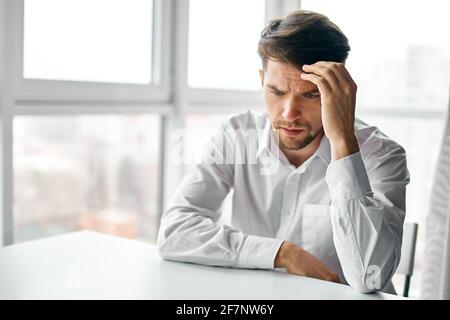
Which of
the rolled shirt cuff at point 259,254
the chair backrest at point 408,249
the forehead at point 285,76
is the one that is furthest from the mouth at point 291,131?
the chair backrest at point 408,249

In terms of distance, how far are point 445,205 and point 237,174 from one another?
0.67 metres

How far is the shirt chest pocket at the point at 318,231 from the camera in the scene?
45.1 inches

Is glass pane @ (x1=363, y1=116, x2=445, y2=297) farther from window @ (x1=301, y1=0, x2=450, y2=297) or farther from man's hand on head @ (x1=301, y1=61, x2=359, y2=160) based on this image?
man's hand on head @ (x1=301, y1=61, x2=359, y2=160)

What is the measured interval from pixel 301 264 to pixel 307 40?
1.33 ft

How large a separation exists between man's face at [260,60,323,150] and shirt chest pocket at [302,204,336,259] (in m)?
0.17

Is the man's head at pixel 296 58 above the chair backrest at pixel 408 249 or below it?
above

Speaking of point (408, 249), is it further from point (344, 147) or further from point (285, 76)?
point (285, 76)

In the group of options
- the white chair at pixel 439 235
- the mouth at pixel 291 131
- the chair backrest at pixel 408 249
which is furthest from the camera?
the white chair at pixel 439 235

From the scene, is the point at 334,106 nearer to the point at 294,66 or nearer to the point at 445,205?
the point at 294,66

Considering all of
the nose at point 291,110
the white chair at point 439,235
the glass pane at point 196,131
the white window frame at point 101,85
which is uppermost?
the white window frame at point 101,85

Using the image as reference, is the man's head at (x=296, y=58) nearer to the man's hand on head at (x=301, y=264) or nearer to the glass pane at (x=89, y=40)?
the man's hand on head at (x=301, y=264)

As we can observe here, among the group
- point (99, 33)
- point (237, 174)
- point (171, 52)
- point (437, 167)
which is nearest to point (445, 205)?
point (437, 167)

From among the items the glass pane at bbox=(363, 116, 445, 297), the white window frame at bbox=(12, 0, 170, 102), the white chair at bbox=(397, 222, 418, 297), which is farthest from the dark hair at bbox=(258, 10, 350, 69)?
the glass pane at bbox=(363, 116, 445, 297)

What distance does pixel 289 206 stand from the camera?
3.99ft
